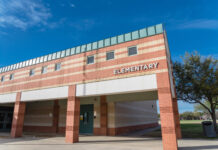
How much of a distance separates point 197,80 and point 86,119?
524 inches

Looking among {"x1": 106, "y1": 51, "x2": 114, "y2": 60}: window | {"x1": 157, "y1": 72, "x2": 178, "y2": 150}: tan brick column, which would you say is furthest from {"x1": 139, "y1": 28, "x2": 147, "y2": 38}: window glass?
{"x1": 157, "y1": 72, "x2": 178, "y2": 150}: tan brick column

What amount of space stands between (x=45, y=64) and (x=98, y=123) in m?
8.86

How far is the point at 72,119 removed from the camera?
494 inches

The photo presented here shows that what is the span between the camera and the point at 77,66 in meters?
13.9

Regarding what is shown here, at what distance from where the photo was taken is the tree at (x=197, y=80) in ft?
50.3

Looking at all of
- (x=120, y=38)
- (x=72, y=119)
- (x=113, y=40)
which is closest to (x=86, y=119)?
(x=72, y=119)

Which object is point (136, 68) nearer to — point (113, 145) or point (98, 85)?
point (98, 85)

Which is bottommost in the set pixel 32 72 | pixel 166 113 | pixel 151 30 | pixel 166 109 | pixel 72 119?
pixel 72 119

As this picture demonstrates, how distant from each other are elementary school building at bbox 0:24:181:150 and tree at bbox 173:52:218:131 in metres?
3.47

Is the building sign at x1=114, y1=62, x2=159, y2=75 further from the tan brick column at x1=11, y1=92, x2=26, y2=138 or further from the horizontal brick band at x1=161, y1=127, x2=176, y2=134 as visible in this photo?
the tan brick column at x1=11, y1=92, x2=26, y2=138

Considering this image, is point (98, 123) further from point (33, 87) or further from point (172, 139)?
point (172, 139)

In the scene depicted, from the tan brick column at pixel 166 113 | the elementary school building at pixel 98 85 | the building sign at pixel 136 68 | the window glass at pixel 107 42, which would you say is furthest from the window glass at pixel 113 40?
the tan brick column at pixel 166 113

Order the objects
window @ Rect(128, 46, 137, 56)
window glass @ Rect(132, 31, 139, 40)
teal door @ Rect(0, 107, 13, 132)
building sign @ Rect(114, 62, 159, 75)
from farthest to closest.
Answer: teal door @ Rect(0, 107, 13, 132) → window glass @ Rect(132, 31, 139, 40) → window @ Rect(128, 46, 137, 56) → building sign @ Rect(114, 62, 159, 75)

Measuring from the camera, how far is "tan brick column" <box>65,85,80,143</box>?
12219 mm
